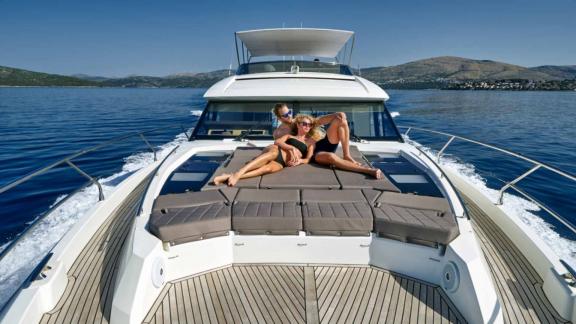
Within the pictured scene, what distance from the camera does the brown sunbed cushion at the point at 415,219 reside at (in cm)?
232

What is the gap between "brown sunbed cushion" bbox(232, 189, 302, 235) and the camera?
2.46 metres

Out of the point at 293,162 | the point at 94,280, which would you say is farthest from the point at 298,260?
the point at 94,280

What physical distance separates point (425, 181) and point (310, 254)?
163 centimetres

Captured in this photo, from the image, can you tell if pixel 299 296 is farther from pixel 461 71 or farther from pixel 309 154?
pixel 461 71

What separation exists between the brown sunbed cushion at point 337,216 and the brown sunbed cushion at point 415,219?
0.10 metres

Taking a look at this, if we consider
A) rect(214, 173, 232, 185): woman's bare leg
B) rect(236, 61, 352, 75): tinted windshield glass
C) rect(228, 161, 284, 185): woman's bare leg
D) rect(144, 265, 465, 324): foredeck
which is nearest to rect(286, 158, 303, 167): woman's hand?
rect(228, 161, 284, 185): woman's bare leg

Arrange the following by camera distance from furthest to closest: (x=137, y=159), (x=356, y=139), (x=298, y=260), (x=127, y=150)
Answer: (x=127, y=150)
(x=137, y=159)
(x=356, y=139)
(x=298, y=260)

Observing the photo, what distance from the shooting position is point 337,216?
2.48 meters

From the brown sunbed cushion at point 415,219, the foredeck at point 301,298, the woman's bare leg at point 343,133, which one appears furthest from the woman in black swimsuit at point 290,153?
the brown sunbed cushion at point 415,219

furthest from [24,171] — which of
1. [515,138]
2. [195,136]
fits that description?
[515,138]

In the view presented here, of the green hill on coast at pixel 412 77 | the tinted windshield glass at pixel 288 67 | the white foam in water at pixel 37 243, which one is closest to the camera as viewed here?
the white foam in water at pixel 37 243

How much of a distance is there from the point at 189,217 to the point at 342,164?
1755 millimetres

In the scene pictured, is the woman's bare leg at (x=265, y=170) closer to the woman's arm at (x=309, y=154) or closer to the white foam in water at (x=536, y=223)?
the woman's arm at (x=309, y=154)

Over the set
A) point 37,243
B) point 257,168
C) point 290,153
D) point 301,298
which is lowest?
point 37,243
